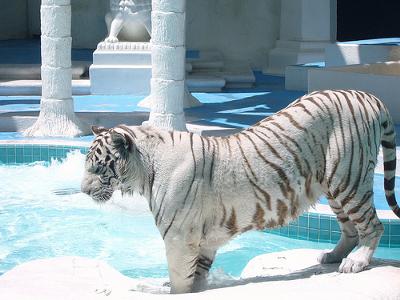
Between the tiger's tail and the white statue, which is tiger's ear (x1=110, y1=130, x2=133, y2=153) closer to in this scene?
the tiger's tail

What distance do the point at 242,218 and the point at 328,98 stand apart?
0.67 metres

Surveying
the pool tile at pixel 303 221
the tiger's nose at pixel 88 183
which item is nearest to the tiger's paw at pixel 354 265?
the tiger's nose at pixel 88 183

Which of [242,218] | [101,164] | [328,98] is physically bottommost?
[242,218]

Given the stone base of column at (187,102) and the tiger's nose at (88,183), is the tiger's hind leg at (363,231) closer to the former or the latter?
the tiger's nose at (88,183)

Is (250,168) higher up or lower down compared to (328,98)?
lower down

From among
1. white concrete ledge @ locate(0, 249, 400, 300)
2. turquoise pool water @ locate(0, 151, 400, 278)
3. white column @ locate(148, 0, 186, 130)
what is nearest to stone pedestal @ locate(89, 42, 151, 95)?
white column @ locate(148, 0, 186, 130)

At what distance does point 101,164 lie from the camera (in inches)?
153

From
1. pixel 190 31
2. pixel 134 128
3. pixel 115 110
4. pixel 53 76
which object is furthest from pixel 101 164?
pixel 190 31

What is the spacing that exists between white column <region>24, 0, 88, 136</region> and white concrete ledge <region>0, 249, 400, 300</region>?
216 inches

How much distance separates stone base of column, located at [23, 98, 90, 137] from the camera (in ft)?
33.0

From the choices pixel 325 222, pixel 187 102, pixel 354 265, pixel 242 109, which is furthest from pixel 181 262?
pixel 187 102

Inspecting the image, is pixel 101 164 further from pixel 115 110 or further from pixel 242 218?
pixel 115 110

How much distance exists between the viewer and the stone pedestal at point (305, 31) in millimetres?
15164

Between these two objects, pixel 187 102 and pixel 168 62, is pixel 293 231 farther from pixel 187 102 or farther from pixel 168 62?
pixel 187 102
